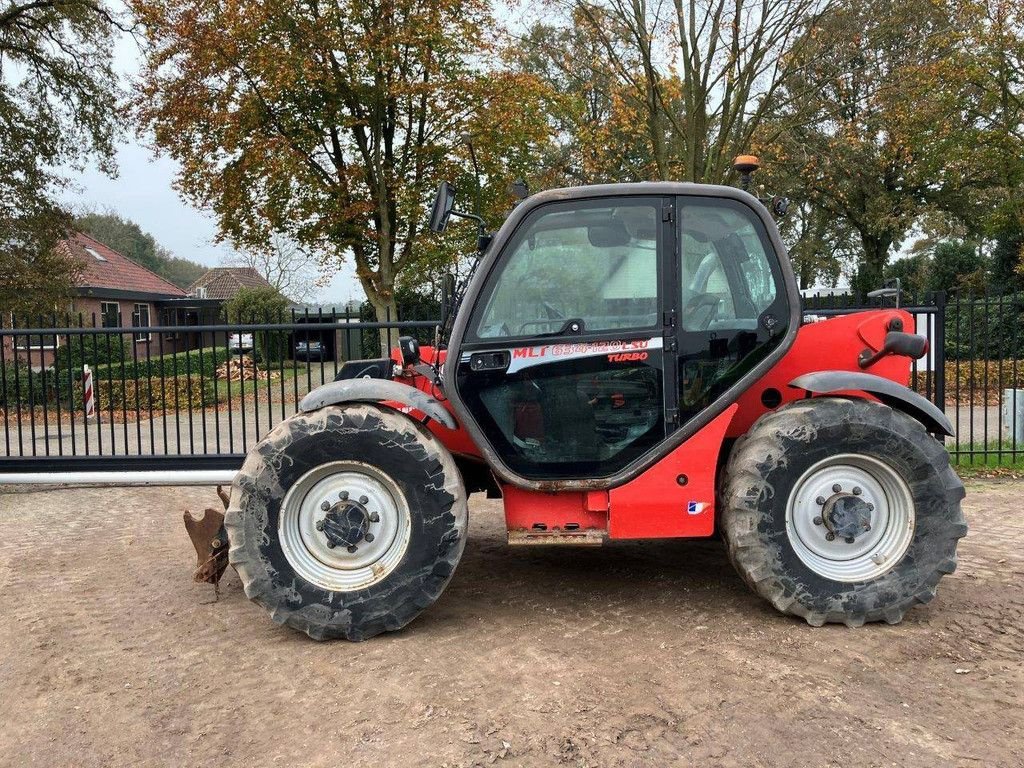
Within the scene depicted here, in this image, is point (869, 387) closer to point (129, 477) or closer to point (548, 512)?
point (548, 512)

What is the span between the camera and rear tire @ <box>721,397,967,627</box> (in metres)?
4.13

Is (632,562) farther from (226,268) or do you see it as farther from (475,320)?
(226,268)

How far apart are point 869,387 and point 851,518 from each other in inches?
27.0

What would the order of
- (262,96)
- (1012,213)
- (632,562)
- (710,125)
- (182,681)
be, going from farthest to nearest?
(1012,213) < (262,96) < (710,125) < (632,562) < (182,681)

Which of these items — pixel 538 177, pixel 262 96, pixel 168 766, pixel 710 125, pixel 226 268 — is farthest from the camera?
pixel 226 268

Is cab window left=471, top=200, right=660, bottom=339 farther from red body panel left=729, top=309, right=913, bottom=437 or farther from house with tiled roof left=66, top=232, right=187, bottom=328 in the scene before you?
house with tiled roof left=66, top=232, right=187, bottom=328

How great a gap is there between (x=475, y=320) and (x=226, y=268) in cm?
5511

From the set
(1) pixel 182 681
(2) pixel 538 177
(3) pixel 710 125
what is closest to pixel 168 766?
(1) pixel 182 681

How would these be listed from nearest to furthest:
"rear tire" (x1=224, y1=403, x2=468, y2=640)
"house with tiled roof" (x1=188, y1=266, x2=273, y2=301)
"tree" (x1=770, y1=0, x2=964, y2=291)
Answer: "rear tire" (x1=224, y1=403, x2=468, y2=640) < "tree" (x1=770, y1=0, x2=964, y2=291) < "house with tiled roof" (x1=188, y1=266, x2=273, y2=301)

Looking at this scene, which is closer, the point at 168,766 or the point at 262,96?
the point at 168,766

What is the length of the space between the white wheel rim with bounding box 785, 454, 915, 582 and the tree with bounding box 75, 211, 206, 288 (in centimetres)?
6319

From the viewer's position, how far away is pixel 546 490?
432 cm

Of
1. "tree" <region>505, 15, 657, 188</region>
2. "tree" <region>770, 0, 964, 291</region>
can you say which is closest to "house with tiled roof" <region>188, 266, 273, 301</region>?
"tree" <region>505, 15, 657, 188</region>

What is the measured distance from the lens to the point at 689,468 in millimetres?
4262
